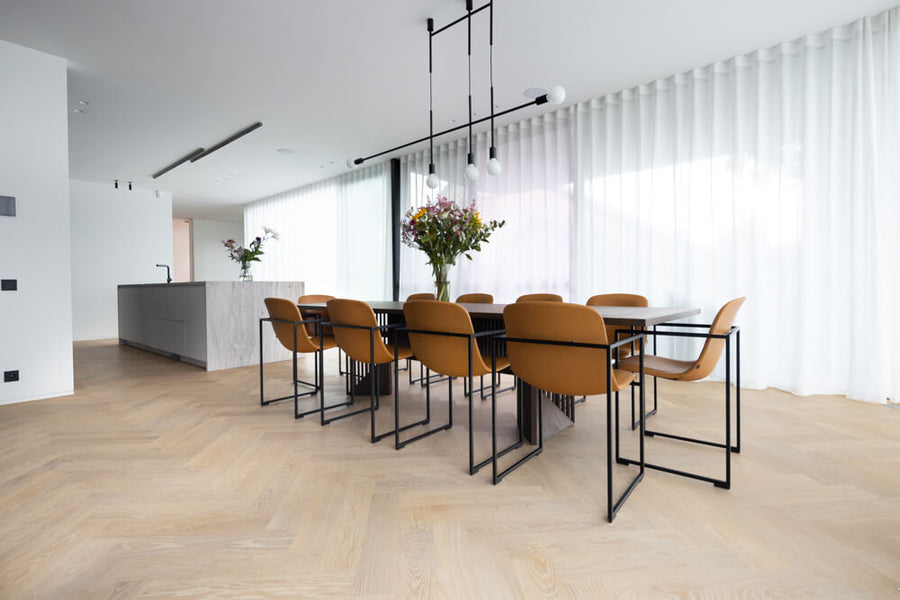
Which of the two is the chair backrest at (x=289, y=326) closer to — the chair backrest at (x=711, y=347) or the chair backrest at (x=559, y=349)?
the chair backrest at (x=559, y=349)

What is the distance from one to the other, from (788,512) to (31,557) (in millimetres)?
2495

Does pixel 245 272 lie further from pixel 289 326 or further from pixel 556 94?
pixel 556 94

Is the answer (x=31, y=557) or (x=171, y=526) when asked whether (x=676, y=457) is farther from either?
(x=31, y=557)

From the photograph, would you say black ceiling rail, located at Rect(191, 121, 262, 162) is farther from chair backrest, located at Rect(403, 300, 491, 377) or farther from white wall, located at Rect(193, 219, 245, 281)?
white wall, located at Rect(193, 219, 245, 281)

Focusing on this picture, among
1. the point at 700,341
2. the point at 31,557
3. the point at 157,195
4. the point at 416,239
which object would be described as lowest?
the point at 31,557

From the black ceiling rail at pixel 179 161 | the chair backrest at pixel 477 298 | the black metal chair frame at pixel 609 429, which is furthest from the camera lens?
the black ceiling rail at pixel 179 161

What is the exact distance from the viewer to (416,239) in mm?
2674

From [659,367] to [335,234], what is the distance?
20.1ft

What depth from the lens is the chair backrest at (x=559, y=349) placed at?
5.08 feet

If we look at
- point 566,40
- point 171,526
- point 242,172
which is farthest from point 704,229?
point 242,172

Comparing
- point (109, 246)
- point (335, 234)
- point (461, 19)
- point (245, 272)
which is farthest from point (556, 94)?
point (109, 246)

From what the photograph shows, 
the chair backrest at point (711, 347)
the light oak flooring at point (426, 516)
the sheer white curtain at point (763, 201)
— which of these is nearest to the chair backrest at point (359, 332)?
the light oak flooring at point (426, 516)

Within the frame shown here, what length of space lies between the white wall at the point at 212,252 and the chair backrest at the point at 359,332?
9056 mm

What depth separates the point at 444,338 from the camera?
2.06 metres
